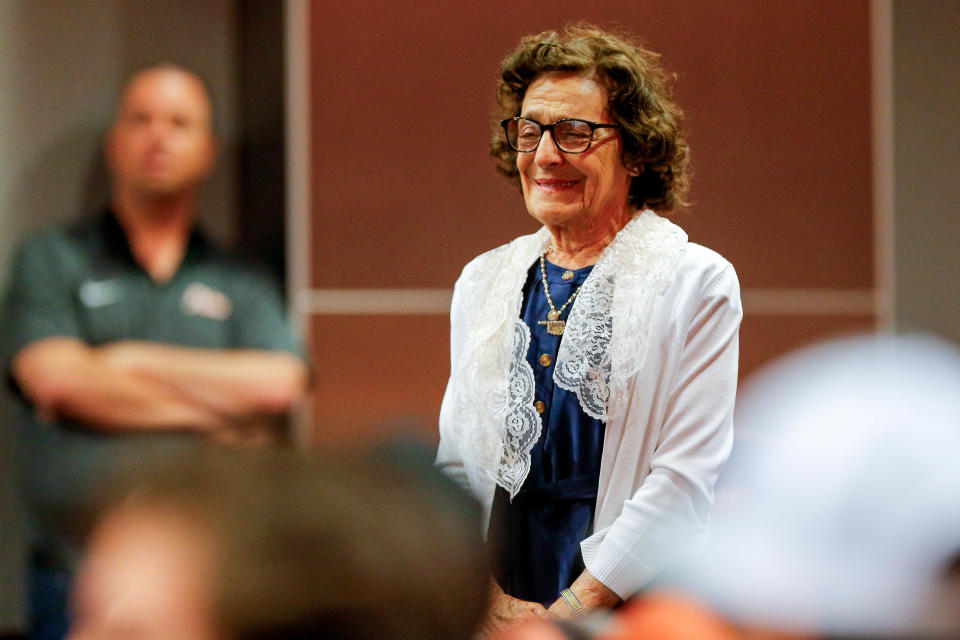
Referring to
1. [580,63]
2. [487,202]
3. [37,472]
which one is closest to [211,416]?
[37,472]

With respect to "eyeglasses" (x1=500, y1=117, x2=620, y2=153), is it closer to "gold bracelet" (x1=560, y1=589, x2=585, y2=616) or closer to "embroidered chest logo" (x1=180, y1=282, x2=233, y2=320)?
"gold bracelet" (x1=560, y1=589, x2=585, y2=616)

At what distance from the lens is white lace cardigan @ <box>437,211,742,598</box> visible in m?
1.29

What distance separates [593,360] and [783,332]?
0.70 meters

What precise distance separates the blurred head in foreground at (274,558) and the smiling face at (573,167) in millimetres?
954

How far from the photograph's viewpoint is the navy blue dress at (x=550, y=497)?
134 centimetres

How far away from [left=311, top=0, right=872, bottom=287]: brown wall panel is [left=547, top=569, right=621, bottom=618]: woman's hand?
1.59 feet

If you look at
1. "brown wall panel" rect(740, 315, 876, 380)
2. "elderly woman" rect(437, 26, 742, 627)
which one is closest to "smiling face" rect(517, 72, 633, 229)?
"elderly woman" rect(437, 26, 742, 627)

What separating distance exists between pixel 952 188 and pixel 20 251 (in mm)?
1750

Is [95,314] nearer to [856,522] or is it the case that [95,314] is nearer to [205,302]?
[205,302]

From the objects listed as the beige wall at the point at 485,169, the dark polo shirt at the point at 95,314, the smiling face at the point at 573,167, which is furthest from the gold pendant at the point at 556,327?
the dark polo shirt at the point at 95,314

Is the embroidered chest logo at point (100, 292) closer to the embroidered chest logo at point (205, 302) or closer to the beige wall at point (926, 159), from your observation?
the embroidered chest logo at point (205, 302)

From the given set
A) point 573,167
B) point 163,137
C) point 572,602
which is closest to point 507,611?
point 572,602

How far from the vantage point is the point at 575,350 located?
1337mm

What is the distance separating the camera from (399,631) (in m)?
0.42
